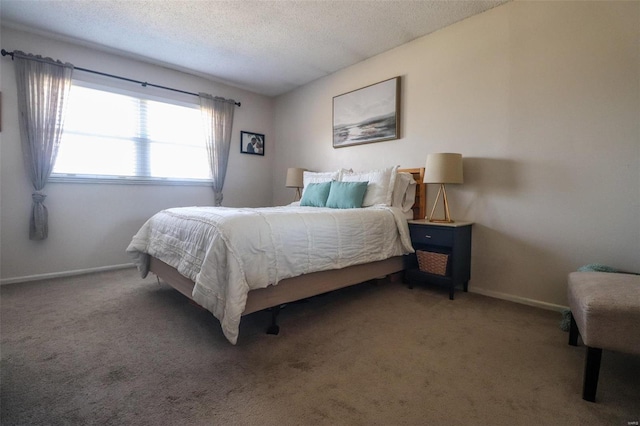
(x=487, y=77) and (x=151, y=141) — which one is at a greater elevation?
(x=487, y=77)

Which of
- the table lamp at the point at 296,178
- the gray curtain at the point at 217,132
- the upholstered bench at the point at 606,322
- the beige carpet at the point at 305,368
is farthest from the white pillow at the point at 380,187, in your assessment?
the gray curtain at the point at 217,132

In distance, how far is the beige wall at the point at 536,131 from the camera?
83.8 inches

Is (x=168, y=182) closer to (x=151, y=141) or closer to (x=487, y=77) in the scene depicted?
(x=151, y=141)

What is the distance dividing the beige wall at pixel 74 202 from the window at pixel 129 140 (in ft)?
0.55

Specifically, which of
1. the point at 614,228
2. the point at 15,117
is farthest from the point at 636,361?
the point at 15,117

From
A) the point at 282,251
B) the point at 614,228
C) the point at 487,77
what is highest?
the point at 487,77

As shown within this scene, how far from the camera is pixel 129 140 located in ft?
12.2

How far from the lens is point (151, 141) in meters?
3.91

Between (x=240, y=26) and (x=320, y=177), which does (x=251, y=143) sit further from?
(x=240, y=26)

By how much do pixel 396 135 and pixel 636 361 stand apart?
264 centimetres

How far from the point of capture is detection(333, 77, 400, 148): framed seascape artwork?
3445 mm

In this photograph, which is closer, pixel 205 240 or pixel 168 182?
pixel 205 240

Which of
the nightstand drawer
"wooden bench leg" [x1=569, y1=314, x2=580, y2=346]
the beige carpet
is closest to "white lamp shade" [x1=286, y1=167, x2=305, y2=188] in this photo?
the nightstand drawer

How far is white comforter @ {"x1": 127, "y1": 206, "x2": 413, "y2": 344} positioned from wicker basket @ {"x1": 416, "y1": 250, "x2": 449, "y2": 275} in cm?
15
